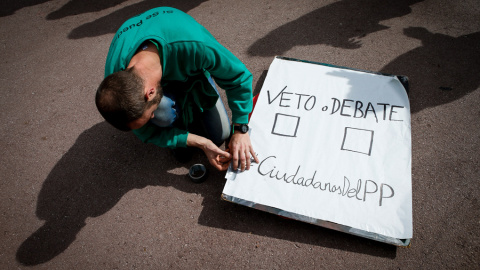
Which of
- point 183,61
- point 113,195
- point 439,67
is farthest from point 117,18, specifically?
point 439,67

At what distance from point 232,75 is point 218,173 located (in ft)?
2.37

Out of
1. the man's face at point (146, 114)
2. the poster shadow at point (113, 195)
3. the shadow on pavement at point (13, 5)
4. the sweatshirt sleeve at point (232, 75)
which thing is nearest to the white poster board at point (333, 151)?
the poster shadow at point (113, 195)

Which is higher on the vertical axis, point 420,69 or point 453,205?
point 420,69

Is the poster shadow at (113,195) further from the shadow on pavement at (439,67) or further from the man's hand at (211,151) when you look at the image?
the shadow on pavement at (439,67)

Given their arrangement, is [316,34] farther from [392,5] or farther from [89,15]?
[89,15]

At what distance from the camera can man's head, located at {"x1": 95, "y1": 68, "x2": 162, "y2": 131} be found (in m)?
0.96

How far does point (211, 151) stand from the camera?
1476 mm

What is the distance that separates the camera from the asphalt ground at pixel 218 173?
1492mm

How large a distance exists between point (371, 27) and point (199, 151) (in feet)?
6.18

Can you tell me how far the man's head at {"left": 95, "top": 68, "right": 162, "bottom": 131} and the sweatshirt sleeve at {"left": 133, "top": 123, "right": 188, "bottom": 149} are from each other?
349 millimetres

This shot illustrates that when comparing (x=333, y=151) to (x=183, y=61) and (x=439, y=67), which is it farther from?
(x=439, y=67)

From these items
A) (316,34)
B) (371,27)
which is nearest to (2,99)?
(316,34)

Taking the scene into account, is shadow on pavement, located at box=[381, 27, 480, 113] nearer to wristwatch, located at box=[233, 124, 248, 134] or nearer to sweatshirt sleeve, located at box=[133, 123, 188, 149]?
wristwatch, located at box=[233, 124, 248, 134]

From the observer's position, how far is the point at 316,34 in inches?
91.8
